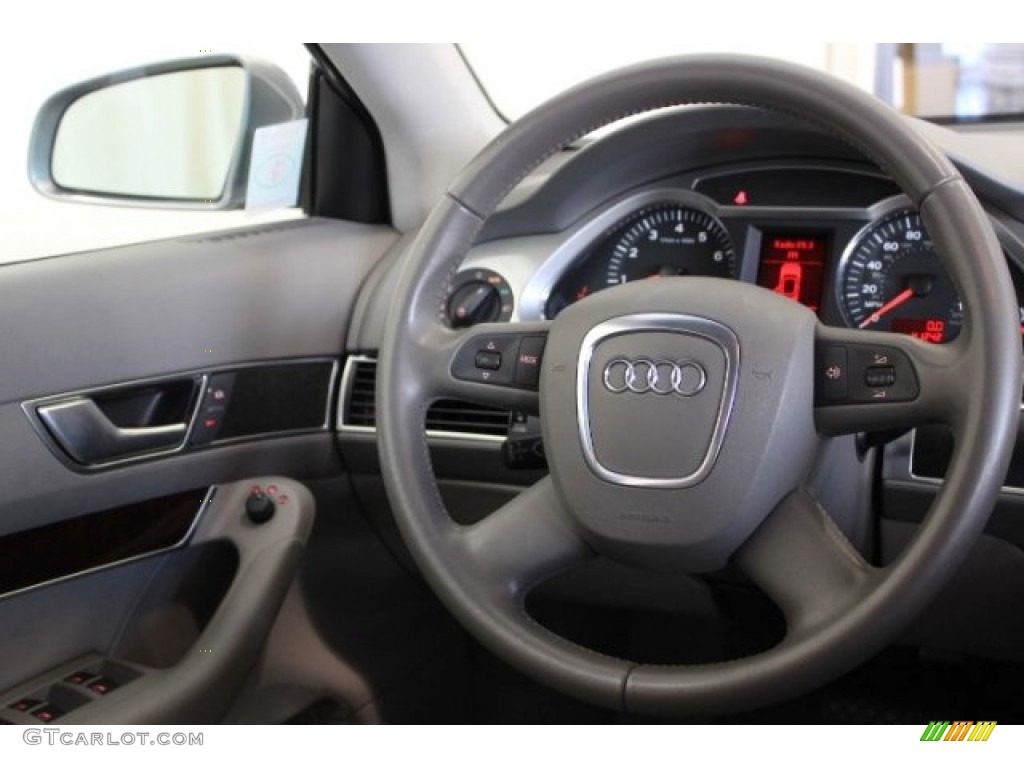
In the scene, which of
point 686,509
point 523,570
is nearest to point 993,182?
point 686,509

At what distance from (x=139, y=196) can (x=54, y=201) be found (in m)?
0.13

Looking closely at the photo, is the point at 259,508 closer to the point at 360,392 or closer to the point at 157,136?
the point at 360,392

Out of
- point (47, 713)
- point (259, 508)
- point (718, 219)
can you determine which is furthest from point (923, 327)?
point (47, 713)

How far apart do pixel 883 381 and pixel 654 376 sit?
0.20 meters

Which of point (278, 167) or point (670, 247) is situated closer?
point (670, 247)

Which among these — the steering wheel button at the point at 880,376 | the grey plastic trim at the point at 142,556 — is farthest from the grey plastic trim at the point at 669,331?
the grey plastic trim at the point at 142,556

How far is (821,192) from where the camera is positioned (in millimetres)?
1357

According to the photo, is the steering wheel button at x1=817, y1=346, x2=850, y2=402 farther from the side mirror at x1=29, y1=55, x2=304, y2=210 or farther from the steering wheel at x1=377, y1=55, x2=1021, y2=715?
the side mirror at x1=29, y1=55, x2=304, y2=210

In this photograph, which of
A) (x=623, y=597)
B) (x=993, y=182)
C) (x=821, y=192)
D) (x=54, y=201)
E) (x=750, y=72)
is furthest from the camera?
(x=54, y=201)

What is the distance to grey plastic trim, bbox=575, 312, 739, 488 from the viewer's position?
102 cm

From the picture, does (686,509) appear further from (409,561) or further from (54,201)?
(54,201)

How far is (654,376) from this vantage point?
1055 millimetres
